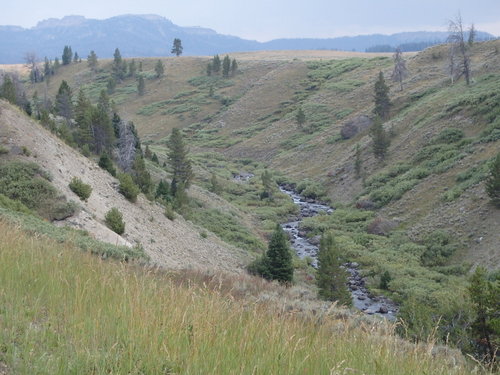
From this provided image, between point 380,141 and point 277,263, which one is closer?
point 277,263

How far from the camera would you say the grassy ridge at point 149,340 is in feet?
10.6

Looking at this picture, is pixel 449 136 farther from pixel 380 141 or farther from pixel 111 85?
pixel 111 85

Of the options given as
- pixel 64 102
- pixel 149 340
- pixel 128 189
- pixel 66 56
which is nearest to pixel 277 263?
pixel 128 189

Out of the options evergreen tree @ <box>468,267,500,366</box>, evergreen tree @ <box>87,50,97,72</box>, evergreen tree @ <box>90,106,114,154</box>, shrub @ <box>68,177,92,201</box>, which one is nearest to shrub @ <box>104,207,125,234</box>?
shrub @ <box>68,177,92,201</box>

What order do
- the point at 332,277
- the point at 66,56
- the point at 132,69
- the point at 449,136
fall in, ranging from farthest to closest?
1. the point at 66,56
2. the point at 132,69
3. the point at 449,136
4. the point at 332,277

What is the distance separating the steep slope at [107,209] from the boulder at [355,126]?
4540 centimetres

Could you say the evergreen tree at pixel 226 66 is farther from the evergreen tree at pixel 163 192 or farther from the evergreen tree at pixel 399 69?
the evergreen tree at pixel 163 192

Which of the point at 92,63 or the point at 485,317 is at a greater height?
the point at 92,63

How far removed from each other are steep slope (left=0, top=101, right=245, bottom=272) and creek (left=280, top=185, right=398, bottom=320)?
813cm

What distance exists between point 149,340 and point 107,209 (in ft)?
72.6

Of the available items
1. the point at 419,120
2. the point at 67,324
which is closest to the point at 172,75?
the point at 419,120

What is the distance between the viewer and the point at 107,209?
79.9ft

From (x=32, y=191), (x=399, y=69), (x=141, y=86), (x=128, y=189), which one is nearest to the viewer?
(x=32, y=191)

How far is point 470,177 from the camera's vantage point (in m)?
39.6
